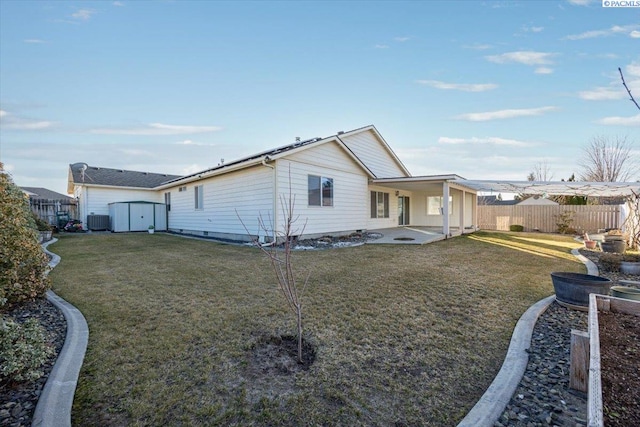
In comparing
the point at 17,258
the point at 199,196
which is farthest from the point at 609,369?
the point at 199,196

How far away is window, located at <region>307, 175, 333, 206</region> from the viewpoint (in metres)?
12.0

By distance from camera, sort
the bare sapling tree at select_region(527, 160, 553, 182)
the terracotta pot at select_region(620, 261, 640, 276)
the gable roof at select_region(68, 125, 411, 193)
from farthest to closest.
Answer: the bare sapling tree at select_region(527, 160, 553, 182), the gable roof at select_region(68, 125, 411, 193), the terracotta pot at select_region(620, 261, 640, 276)

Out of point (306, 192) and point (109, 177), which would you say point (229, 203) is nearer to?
point (306, 192)

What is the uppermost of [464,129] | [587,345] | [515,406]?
[464,129]

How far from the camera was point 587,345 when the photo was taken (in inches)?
89.6

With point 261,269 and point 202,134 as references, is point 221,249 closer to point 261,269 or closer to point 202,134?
point 261,269

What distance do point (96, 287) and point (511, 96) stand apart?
1445cm

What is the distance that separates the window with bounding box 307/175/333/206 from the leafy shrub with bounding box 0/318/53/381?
957 centimetres

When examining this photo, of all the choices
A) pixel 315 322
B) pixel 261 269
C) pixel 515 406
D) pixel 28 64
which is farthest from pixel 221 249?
pixel 515 406

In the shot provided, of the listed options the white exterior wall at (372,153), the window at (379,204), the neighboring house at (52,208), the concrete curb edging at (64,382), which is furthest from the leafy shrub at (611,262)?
the neighboring house at (52,208)

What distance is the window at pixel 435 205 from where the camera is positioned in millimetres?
19547

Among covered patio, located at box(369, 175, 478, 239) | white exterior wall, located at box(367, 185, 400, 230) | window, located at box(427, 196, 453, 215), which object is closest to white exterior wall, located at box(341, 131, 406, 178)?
white exterior wall, located at box(367, 185, 400, 230)

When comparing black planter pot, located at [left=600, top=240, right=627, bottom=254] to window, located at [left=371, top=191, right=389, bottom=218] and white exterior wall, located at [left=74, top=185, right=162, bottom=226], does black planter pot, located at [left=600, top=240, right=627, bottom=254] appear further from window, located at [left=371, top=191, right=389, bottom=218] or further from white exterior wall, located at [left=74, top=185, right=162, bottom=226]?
white exterior wall, located at [left=74, top=185, right=162, bottom=226]

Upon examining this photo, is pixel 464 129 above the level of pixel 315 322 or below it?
above
